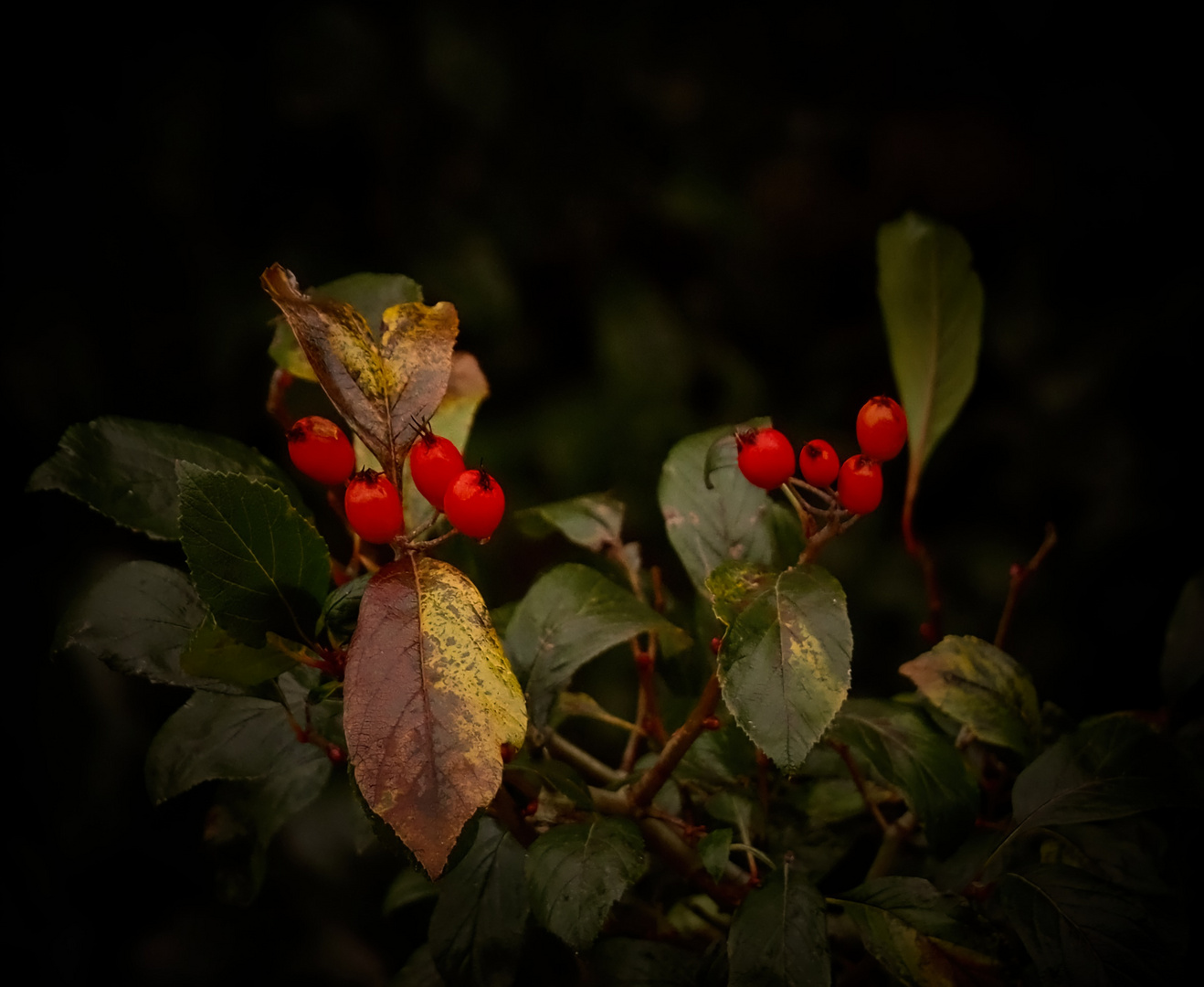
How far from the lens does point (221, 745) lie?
1.31 feet

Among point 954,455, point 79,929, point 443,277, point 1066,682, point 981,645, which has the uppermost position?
point 443,277

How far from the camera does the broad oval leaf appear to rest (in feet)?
0.86

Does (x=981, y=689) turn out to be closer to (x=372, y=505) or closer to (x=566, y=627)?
(x=566, y=627)

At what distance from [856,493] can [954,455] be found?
0.70 metres

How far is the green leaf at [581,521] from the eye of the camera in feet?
1.57

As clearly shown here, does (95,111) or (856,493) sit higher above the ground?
(95,111)

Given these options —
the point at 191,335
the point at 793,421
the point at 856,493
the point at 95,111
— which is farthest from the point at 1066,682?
the point at 95,111

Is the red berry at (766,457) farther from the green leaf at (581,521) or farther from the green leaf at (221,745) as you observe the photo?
the green leaf at (221,745)

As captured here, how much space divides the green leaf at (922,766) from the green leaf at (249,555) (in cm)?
25

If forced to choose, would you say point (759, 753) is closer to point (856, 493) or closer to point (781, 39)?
point (856, 493)

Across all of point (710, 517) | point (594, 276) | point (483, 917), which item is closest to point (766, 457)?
point (710, 517)

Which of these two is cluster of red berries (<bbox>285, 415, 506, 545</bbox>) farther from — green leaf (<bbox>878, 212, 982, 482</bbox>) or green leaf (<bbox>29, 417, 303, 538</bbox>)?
green leaf (<bbox>878, 212, 982, 482</bbox>)

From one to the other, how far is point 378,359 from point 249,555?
88 mm

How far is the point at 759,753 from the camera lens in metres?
0.42
